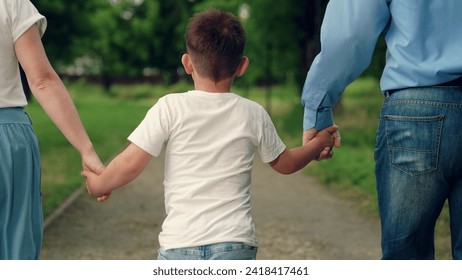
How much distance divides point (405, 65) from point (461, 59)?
20 cm

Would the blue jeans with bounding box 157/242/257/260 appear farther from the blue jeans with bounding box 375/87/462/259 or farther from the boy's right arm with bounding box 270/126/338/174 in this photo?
the blue jeans with bounding box 375/87/462/259

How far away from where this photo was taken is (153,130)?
3400mm

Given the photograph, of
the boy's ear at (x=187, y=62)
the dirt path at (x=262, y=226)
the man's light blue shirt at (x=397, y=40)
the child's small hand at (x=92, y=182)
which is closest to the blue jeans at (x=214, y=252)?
the child's small hand at (x=92, y=182)

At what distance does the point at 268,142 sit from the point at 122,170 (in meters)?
0.57

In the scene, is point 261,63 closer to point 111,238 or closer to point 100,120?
point 100,120

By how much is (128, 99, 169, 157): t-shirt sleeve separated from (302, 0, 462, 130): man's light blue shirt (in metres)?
0.74

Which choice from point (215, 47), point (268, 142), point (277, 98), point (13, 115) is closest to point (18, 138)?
point (13, 115)

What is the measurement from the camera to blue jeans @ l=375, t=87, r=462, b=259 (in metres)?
3.37

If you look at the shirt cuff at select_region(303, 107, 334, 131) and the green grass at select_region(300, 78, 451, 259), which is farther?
the green grass at select_region(300, 78, 451, 259)

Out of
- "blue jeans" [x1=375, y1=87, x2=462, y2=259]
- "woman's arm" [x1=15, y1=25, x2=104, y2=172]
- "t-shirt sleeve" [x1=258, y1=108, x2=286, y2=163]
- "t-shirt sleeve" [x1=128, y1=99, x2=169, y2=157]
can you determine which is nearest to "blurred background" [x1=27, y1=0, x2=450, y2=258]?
"blue jeans" [x1=375, y1=87, x2=462, y2=259]

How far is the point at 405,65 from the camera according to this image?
340cm

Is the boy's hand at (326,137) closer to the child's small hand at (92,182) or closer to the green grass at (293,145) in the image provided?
the child's small hand at (92,182)

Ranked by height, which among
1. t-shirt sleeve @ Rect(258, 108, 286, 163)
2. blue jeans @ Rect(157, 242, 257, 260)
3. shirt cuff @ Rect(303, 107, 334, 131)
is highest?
t-shirt sleeve @ Rect(258, 108, 286, 163)
